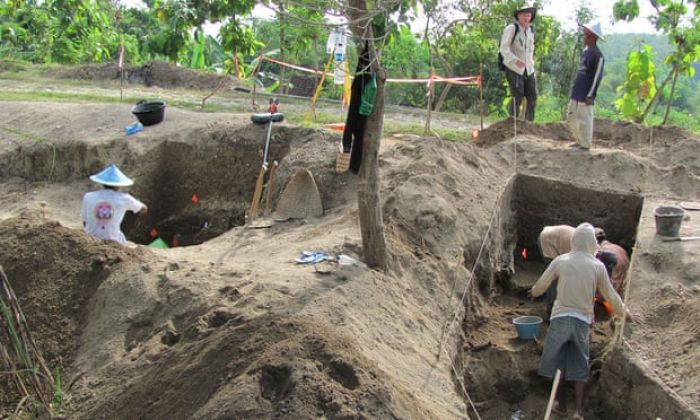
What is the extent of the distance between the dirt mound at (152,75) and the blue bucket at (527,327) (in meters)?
12.2

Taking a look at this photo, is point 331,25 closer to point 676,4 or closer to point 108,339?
point 108,339

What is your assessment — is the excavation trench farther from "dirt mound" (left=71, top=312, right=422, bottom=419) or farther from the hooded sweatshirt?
"dirt mound" (left=71, top=312, right=422, bottom=419)

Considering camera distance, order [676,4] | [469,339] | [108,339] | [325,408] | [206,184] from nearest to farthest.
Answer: [325,408], [108,339], [469,339], [206,184], [676,4]

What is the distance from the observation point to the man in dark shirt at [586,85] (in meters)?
9.39

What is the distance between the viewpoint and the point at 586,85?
961 centimetres

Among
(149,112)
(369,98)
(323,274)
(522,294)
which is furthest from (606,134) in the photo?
(323,274)

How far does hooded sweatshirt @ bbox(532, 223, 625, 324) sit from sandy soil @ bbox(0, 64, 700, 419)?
0.56 metres

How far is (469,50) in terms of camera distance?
51.4 feet

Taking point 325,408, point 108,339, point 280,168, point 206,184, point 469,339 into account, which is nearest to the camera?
point 325,408

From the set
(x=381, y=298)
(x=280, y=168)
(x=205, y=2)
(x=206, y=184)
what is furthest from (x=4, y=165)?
(x=381, y=298)

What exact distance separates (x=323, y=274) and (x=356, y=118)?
2.10 m

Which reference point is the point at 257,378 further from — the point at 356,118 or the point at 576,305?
the point at 356,118

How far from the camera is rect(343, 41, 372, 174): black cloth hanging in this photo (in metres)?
6.45

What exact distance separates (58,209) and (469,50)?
9.03m
